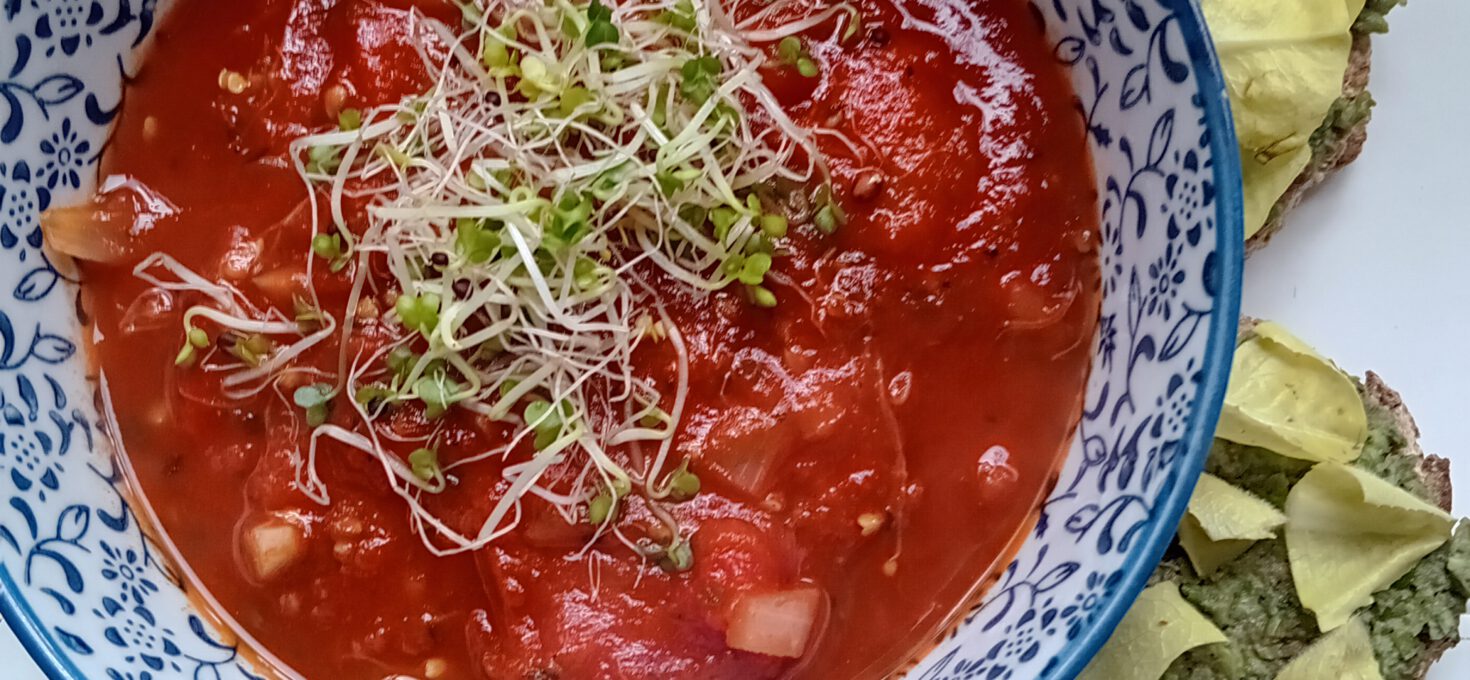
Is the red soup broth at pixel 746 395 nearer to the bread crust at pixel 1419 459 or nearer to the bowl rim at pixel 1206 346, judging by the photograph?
the bowl rim at pixel 1206 346

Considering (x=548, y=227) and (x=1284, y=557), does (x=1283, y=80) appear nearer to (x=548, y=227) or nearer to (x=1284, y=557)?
(x=1284, y=557)

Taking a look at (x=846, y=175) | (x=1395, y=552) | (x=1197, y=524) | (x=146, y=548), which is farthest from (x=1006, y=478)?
(x=146, y=548)

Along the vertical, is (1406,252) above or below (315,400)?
below

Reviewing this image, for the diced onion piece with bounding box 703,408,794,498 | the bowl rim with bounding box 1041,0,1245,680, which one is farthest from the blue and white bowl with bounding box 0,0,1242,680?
the diced onion piece with bounding box 703,408,794,498

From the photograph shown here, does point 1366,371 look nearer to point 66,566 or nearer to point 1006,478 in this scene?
point 1006,478

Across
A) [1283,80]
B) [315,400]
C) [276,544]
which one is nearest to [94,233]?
[315,400]

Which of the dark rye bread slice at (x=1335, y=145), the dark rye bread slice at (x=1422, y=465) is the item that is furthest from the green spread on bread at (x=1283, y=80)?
the dark rye bread slice at (x=1422, y=465)
